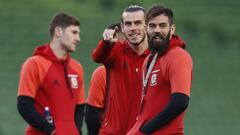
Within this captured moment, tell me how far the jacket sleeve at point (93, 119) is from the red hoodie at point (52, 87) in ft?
2.94

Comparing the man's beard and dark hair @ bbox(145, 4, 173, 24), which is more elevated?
dark hair @ bbox(145, 4, 173, 24)

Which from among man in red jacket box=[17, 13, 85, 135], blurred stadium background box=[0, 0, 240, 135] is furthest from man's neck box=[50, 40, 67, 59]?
blurred stadium background box=[0, 0, 240, 135]

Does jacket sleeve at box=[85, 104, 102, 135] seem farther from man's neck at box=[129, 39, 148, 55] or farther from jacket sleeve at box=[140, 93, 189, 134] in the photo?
jacket sleeve at box=[140, 93, 189, 134]

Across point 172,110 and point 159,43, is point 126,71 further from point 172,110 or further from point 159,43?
point 172,110

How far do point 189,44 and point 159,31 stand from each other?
11.4m

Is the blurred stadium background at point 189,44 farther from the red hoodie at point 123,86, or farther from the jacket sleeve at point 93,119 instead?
the red hoodie at point 123,86

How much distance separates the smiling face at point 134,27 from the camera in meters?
7.41

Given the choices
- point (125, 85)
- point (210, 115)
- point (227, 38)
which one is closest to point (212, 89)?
point (210, 115)

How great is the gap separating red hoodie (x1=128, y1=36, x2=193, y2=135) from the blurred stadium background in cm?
831

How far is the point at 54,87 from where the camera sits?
7.07 metres

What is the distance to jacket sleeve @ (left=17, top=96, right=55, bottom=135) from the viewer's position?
6875 mm

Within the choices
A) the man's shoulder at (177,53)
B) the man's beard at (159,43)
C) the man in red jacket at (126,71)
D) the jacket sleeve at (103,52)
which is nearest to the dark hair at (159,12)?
the man's beard at (159,43)

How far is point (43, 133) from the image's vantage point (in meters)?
7.01

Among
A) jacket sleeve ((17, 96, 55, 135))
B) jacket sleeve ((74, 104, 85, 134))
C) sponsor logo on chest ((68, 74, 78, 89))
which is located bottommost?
jacket sleeve ((74, 104, 85, 134))
